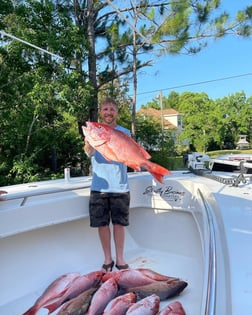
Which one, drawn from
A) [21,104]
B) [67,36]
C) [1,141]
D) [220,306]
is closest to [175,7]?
[67,36]

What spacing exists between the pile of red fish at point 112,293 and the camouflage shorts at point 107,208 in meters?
0.37

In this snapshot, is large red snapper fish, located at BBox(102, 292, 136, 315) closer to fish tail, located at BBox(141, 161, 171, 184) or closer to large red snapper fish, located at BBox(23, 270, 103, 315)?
large red snapper fish, located at BBox(23, 270, 103, 315)

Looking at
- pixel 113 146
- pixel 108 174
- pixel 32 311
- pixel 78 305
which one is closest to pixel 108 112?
pixel 108 174

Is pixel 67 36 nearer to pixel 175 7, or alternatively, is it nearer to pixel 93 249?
pixel 175 7

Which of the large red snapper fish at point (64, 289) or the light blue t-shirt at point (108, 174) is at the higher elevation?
the light blue t-shirt at point (108, 174)

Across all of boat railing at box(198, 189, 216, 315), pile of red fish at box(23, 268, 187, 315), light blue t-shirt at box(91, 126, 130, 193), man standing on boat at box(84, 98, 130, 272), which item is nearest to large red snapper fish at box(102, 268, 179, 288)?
pile of red fish at box(23, 268, 187, 315)

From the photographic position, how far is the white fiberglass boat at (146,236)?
156 cm

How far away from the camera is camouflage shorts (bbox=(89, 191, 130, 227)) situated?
92.7 inches

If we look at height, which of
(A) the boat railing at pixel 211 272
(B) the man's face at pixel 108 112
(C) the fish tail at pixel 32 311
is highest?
(B) the man's face at pixel 108 112

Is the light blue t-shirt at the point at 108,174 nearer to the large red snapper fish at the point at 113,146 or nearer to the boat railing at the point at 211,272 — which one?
the large red snapper fish at the point at 113,146

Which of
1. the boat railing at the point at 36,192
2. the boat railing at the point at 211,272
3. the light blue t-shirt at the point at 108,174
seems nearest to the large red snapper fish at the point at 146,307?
the boat railing at the point at 211,272

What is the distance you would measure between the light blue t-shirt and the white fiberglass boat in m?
0.33

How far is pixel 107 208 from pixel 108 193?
0.14 metres

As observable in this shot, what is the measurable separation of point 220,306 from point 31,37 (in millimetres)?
6089
